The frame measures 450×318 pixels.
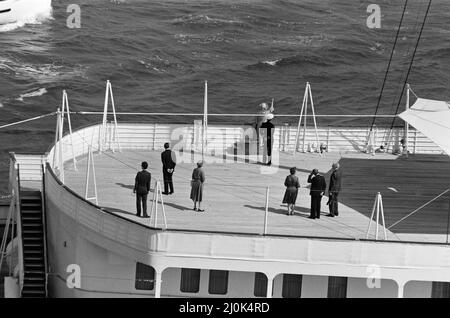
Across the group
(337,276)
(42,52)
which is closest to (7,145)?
(42,52)

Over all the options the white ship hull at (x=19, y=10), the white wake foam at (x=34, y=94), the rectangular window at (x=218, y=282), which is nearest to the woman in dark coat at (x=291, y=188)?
the rectangular window at (x=218, y=282)

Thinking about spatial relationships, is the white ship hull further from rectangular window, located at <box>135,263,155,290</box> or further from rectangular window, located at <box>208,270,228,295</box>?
rectangular window, located at <box>208,270,228,295</box>

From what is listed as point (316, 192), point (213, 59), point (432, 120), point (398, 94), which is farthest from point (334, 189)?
point (213, 59)

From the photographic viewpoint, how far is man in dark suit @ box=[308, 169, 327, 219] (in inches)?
1475

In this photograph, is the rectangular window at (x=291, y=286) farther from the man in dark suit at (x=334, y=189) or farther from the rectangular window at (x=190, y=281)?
the man in dark suit at (x=334, y=189)

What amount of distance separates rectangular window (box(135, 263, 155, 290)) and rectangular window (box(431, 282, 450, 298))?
8.41 meters

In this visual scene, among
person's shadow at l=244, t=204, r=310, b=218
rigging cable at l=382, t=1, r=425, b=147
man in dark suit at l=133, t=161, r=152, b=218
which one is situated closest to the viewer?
man in dark suit at l=133, t=161, r=152, b=218

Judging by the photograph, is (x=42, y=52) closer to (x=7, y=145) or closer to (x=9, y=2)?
(x=9, y=2)

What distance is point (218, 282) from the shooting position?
36438 mm

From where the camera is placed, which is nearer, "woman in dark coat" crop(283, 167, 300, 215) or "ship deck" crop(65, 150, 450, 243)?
"ship deck" crop(65, 150, 450, 243)

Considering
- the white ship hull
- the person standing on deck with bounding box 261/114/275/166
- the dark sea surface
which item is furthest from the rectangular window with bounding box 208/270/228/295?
the white ship hull

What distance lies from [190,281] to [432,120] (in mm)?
10084

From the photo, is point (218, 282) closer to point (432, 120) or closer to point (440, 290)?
point (440, 290)

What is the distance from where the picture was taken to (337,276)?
118 ft
